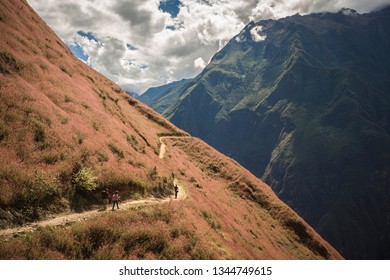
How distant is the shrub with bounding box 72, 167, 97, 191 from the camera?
19875mm

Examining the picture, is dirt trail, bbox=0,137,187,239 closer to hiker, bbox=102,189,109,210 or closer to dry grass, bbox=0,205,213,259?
hiker, bbox=102,189,109,210

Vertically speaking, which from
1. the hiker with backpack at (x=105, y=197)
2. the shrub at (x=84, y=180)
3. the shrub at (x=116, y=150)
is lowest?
the hiker with backpack at (x=105, y=197)

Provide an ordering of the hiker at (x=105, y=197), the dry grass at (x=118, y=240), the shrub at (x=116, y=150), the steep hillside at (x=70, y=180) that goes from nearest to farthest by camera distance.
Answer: the dry grass at (x=118, y=240)
the steep hillside at (x=70, y=180)
the hiker at (x=105, y=197)
the shrub at (x=116, y=150)

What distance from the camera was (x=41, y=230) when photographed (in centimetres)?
1397

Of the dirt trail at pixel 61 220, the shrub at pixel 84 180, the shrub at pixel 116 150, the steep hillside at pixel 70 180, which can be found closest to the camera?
the dirt trail at pixel 61 220

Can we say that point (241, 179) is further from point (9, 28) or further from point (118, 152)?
point (9, 28)

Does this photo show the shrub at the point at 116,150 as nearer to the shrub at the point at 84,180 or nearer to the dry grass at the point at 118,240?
the shrub at the point at 84,180

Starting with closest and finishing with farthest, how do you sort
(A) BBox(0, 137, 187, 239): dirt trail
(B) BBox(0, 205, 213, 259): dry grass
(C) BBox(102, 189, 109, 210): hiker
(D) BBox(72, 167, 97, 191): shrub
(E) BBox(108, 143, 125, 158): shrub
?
(B) BBox(0, 205, 213, 259): dry grass < (A) BBox(0, 137, 187, 239): dirt trail < (D) BBox(72, 167, 97, 191): shrub < (C) BBox(102, 189, 109, 210): hiker < (E) BBox(108, 143, 125, 158): shrub

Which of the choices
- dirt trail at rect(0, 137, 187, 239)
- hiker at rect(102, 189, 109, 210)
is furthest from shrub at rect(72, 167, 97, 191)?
dirt trail at rect(0, 137, 187, 239)

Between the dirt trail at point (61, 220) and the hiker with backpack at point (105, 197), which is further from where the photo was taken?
the hiker with backpack at point (105, 197)

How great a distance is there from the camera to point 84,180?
20.3 metres

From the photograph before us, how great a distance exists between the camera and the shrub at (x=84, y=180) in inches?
782

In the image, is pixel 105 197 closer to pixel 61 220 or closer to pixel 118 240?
pixel 61 220

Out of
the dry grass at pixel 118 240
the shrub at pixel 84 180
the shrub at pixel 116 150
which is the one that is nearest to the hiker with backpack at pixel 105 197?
the shrub at pixel 84 180
